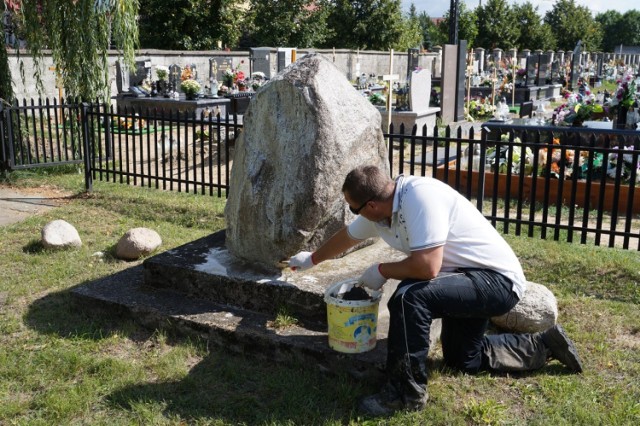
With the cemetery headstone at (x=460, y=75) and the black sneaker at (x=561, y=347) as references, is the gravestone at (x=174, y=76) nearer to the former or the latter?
the cemetery headstone at (x=460, y=75)

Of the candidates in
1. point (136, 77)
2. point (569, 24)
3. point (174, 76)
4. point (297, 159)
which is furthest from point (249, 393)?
point (569, 24)

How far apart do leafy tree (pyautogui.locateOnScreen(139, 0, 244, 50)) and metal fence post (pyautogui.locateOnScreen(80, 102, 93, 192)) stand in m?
22.5

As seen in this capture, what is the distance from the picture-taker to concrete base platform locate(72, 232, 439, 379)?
3.88 m

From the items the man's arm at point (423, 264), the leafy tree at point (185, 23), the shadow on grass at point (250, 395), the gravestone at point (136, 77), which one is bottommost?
the shadow on grass at point (250, 395)

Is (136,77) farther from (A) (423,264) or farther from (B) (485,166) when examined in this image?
(A) (423,264)

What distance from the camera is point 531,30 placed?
51219 millimetres

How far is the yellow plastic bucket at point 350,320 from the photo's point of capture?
3.58 meters

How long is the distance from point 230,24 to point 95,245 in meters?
26.9

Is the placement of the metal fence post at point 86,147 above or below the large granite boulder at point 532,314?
above

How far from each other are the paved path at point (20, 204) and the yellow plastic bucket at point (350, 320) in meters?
5.11

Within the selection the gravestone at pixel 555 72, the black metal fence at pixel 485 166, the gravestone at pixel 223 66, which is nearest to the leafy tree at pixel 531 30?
the gravestone at pixel 555 72

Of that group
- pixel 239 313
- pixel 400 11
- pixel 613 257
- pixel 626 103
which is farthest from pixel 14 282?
pixel 400 11

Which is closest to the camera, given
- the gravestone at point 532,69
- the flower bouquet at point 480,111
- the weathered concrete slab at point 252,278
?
the weathered concrete slab at point 252,278

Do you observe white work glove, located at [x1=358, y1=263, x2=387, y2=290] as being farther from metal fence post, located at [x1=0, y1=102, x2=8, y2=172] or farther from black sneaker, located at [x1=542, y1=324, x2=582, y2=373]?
metal fence post, located at [x1=0, y1=102, x2=8, y2=172]
